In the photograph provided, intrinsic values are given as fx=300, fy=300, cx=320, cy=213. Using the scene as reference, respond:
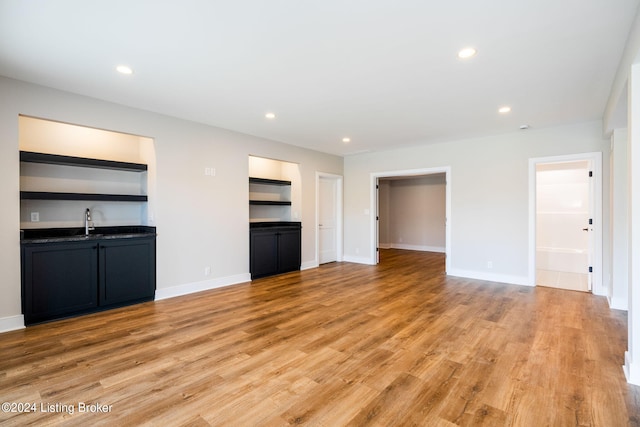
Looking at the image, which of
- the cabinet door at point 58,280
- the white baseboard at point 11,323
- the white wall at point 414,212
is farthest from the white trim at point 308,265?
the white baseboard at point 11,323

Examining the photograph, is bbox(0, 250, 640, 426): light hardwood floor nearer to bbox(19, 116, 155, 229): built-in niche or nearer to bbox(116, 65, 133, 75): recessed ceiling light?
bbox(19, 116, 155, 229): built-in niche

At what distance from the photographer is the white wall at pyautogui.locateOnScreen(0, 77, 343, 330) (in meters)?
3.10

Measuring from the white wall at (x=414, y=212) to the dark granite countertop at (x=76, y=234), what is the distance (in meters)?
7.00

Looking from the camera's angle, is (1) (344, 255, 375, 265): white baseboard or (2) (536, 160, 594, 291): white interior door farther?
(1) (344, 255, 375, 265): white baseboard

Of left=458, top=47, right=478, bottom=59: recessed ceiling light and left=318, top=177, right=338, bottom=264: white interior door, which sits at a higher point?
left=458, top=47, right=478, bottom=59: recessed ceiling light

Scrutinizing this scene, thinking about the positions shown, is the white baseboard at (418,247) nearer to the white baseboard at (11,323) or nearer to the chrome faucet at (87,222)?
the chrome faucet at (87,222)

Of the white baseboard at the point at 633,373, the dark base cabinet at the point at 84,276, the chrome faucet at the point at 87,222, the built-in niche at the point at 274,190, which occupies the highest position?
the built-in niche at the point at 274,190

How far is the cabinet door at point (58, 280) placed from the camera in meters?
3.17

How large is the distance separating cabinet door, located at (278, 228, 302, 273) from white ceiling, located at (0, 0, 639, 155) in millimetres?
2491

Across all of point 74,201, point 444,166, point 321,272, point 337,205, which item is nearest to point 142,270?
point 74,201

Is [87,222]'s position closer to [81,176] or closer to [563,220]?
[81,176]

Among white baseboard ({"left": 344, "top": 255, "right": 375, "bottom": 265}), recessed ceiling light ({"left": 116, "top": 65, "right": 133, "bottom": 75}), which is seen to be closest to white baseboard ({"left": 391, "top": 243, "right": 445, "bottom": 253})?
white baseboard ({"left": 344, "top": 255, "right": 375, "bottom": 265})

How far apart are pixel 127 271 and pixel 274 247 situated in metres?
2.49

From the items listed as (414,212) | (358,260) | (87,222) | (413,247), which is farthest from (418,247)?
(87,222)
